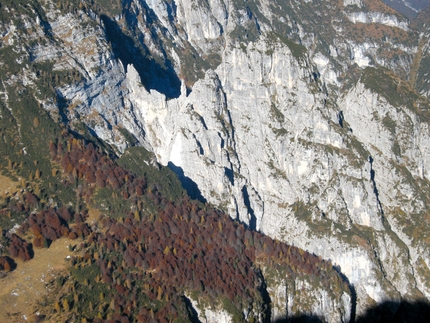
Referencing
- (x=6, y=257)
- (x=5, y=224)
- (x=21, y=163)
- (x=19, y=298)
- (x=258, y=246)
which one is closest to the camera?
(x=19, y=298)

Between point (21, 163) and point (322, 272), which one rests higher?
point (21, 163)

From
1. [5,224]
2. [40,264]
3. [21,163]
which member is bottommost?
[40,264]

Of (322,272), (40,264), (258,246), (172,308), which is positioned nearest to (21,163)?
(40,264)

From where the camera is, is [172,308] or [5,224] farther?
[5,224]

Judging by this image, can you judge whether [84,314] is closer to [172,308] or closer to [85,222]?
[172,308]

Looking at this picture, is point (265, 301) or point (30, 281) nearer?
point (30, 281)

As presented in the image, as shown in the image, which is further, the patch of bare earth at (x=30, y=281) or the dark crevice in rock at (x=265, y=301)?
the dark crevice in rock at (x=265, y=301)

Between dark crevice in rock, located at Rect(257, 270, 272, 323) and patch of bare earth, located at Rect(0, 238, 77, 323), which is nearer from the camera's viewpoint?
patch of bare earth, located at Rect(0, 238, 77, 323)

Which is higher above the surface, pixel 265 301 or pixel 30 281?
pixel 265 301
